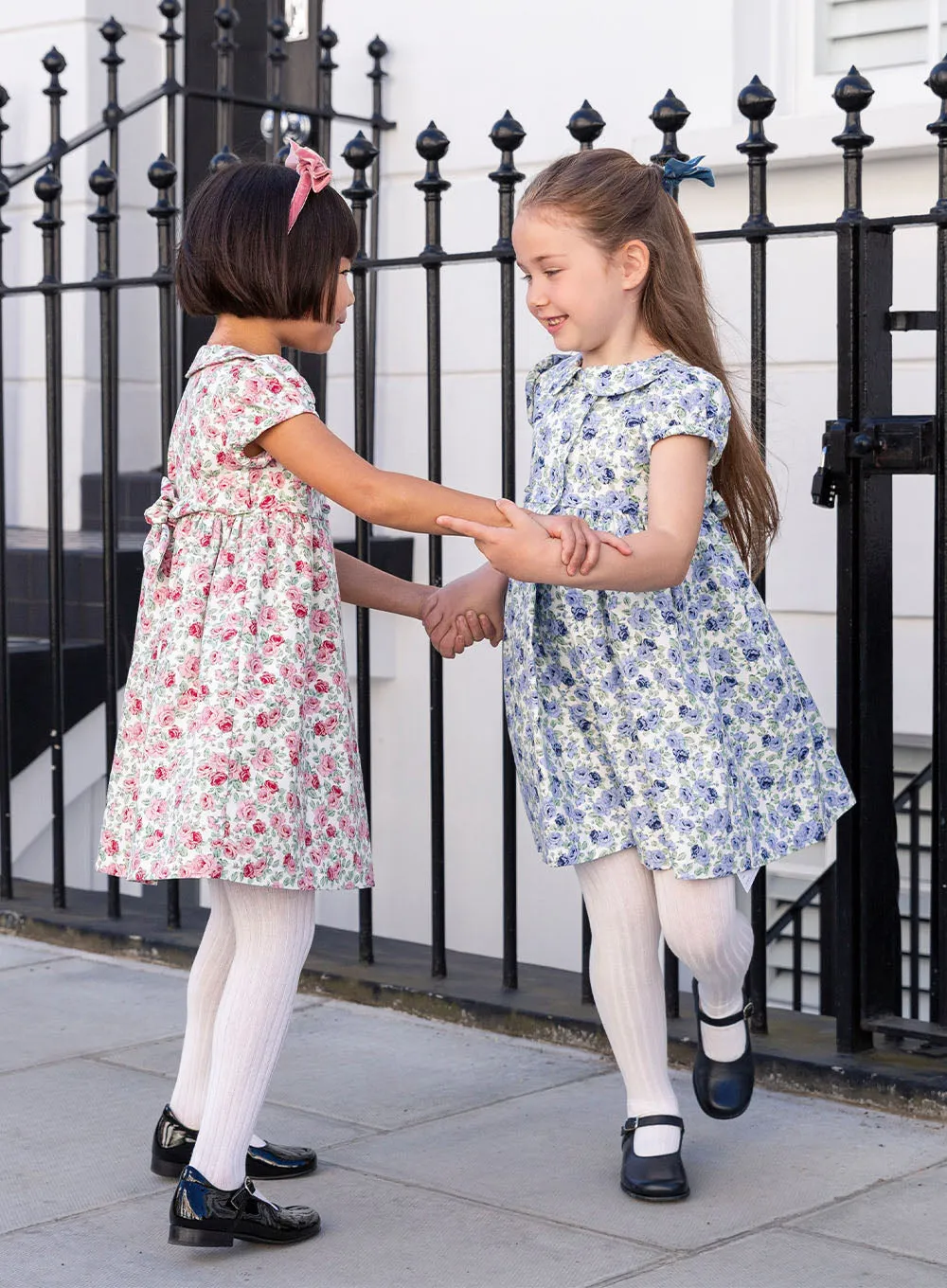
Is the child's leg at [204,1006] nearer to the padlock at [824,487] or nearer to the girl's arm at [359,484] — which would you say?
the girl's arm at [359,484]

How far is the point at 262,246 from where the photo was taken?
2.49 meters

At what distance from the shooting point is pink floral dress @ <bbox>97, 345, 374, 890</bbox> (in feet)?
8.07

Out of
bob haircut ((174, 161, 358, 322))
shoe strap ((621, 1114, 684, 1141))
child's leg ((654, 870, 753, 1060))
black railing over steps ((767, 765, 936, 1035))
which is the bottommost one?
black railing over steps ((767, 765, 936, 1035))

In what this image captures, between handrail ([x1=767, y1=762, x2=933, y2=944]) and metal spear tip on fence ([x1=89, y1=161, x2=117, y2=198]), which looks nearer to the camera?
metal spear tip on fence ([x1=89, y1=161, x2=117, y2=198])

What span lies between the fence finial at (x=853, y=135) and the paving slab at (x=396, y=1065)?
5.36 feet

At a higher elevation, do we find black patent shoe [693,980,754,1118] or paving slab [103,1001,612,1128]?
black patent shoe [693,980,754,1118]

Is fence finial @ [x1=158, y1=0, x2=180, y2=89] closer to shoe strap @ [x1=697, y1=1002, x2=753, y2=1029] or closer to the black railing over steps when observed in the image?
the black railing over steps

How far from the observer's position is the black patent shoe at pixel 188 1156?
2.69m

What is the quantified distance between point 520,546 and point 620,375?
371 millimetres

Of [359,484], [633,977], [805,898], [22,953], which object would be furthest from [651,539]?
[805,898]

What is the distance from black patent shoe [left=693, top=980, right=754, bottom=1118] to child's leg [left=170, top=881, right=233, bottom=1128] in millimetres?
740

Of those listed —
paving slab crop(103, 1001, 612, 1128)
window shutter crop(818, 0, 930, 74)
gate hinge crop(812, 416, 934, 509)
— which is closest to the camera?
gate hinge crop(812, 416, 934, 509)

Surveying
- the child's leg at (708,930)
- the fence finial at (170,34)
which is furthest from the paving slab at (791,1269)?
the fence finial at (170,34)

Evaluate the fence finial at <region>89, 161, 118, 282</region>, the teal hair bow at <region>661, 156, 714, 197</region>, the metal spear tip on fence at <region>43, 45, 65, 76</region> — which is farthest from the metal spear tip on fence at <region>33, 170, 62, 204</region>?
the teal hair bow at <region>661, 156, 714, 197</region>
